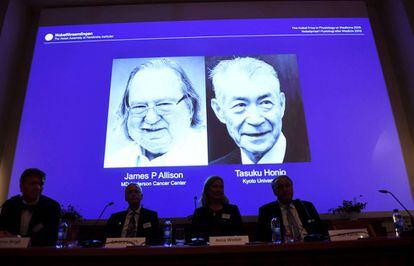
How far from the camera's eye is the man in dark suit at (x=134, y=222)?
8.77 ft

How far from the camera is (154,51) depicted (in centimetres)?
408

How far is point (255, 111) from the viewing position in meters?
3.76

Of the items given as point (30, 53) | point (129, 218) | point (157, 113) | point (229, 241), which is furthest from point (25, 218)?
point (30, 53)

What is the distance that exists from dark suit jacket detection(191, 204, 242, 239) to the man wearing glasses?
106cm

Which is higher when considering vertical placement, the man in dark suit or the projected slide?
the projected slide

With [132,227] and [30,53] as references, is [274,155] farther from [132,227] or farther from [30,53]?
[30,53]

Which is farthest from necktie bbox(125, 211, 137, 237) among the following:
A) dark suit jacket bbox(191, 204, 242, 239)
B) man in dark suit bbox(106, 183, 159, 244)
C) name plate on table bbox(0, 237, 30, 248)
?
name plate on table bbox(0, 237, 30, 248)

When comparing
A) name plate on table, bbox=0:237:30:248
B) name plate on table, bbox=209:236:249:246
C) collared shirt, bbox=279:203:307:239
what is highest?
collared shirt, bbox=279:203:307:239

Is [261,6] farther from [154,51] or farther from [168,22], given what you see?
[154,51]

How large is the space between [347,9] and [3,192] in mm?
4703

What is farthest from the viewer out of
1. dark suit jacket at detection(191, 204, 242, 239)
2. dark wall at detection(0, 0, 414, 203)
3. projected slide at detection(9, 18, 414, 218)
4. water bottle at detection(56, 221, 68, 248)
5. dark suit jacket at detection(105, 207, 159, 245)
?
dark wall at detection(0, 0, 414, 203)

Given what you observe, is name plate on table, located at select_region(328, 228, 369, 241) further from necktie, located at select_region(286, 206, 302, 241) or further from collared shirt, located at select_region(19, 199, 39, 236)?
collared shirt, located at select_region(19, 199, 39, 236)

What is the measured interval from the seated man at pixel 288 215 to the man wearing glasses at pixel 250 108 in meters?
0.93

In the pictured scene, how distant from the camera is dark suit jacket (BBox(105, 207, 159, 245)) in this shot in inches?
104
